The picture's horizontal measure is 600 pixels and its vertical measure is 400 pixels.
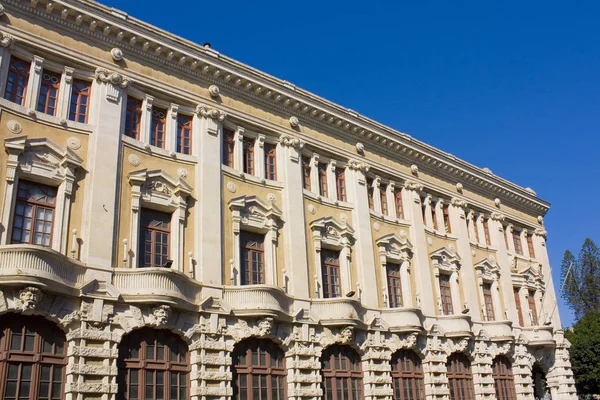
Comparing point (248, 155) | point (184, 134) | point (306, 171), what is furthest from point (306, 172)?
point (184, 134)

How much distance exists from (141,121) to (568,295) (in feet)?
195

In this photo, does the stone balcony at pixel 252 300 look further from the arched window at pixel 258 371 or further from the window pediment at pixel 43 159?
the window pediment at pixel 43 159

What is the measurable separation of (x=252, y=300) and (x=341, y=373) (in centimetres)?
549

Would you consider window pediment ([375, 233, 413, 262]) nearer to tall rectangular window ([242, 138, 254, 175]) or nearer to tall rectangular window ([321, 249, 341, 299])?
tall rectangular window ([321, 249, 341, 299])

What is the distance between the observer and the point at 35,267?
53.5 ft

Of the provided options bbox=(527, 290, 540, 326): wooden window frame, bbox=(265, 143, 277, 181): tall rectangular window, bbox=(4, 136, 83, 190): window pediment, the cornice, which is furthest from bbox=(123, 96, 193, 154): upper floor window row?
bbox=(527, 290, 540, 326): wooden window frame

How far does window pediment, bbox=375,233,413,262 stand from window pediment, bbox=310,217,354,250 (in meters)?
1.99

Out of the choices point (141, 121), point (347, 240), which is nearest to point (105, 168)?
point (141, 121)

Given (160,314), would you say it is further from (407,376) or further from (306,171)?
(407,376)

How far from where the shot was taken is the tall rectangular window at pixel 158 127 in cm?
2209

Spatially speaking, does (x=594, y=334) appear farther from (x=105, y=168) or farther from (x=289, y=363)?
(x=105, y=168)

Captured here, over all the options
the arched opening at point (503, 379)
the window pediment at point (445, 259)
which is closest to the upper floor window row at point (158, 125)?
the window pediment at point (445, 259)

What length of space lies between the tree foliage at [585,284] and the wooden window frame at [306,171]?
159 feet

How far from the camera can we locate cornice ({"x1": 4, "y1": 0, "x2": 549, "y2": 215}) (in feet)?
67.3
